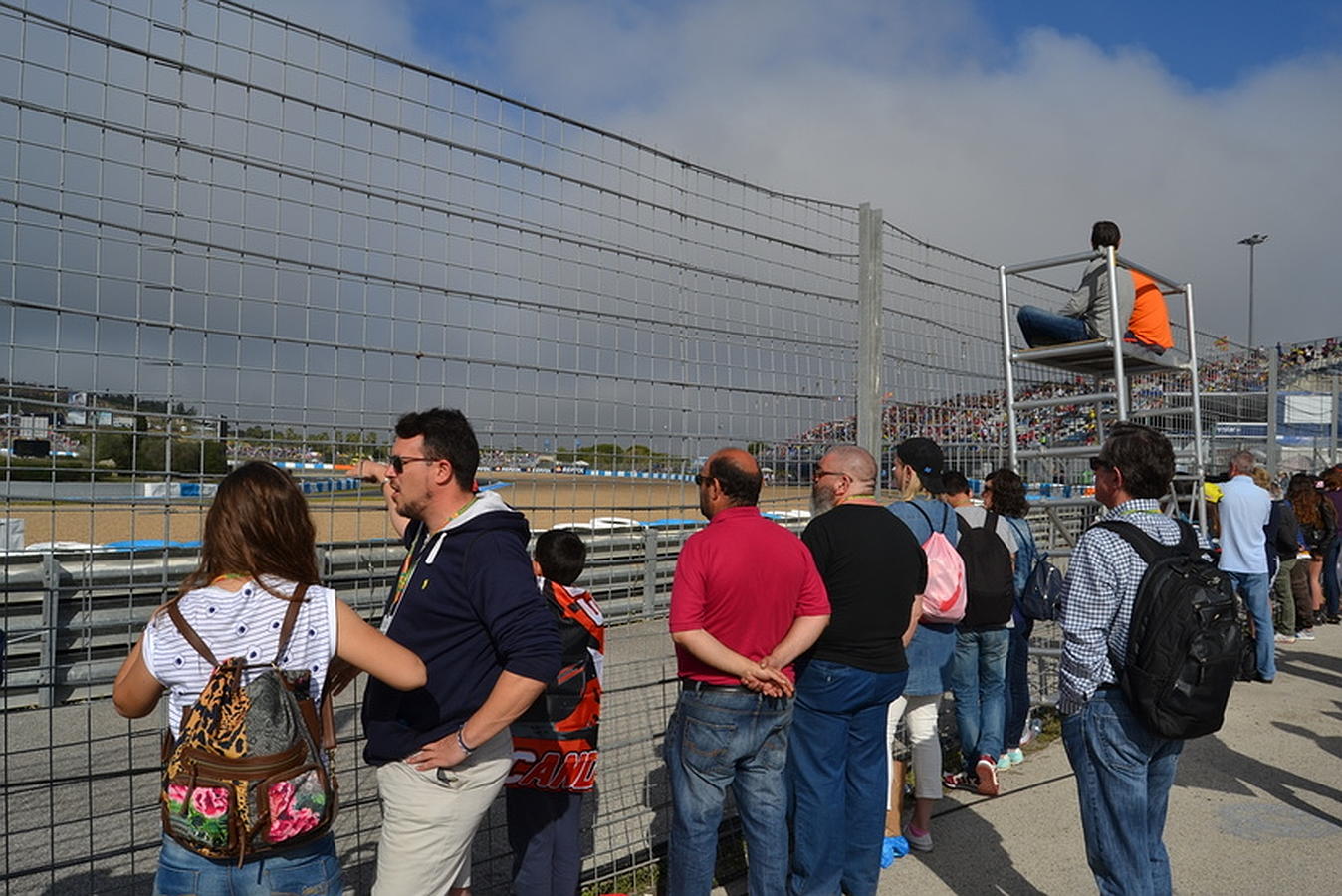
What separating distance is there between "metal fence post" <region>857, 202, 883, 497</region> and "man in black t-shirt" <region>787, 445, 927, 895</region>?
59.6 inches

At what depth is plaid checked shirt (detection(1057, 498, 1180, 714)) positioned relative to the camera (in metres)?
3.06

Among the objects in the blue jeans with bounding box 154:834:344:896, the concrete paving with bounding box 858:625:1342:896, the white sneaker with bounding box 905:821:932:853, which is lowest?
the concrete paving with bounding box 858:625:1342:896

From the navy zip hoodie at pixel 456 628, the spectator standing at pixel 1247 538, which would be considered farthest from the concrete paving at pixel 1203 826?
the navy zip hoodie at pixel 456 628

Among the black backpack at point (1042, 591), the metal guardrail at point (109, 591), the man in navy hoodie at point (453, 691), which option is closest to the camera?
the man in navy hoodie at point (453, 691)

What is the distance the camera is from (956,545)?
5137 mm

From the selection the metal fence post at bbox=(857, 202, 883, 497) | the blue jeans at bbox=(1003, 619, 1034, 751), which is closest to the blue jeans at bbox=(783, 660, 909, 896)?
the metal fence post at bbox=(857, 202, 883, 497)

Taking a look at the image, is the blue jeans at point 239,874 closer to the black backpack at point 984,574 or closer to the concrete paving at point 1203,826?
the concrete paving at point 1203,826

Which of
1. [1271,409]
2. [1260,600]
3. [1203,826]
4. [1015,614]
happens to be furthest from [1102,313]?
[1271,409]

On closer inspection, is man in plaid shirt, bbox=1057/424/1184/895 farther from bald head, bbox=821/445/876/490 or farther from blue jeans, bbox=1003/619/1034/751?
blue jeans, bbox=1003/619/1034/751

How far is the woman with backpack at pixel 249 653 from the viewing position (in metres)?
2.22

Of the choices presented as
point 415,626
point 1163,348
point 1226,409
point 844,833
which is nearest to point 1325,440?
point 1226,409

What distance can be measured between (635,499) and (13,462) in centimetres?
224

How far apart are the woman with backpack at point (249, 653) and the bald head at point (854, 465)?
2.09m

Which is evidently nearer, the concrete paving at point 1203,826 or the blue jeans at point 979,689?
the concrete paving at point 1203,826
